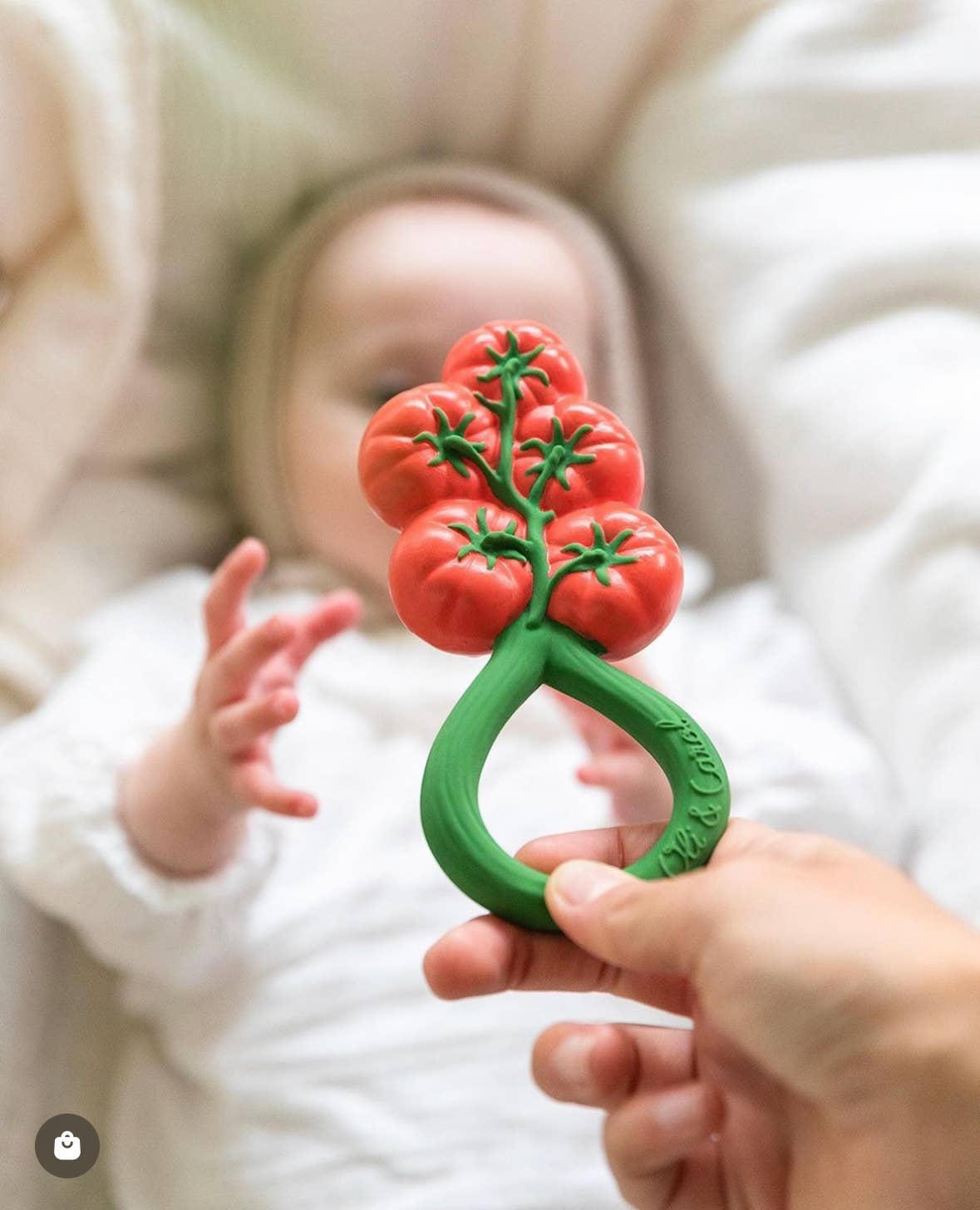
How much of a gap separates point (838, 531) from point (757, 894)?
58 cm

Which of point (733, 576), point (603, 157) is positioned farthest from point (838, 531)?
point (603, 157)

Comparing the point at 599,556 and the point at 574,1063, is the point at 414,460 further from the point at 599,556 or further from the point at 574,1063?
the point at 574,1063

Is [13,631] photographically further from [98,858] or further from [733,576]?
[733,576]

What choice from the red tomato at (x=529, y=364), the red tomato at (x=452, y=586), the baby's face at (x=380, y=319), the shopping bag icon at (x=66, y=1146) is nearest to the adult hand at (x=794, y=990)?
the red tomato at (x=452, y=586)

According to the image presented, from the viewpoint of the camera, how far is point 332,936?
78 centimetres

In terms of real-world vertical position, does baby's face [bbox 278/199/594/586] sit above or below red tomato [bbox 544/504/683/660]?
above

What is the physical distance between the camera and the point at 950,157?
0.95 metres

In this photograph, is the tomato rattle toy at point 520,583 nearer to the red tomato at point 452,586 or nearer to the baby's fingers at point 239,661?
the red tomato at point 452,586

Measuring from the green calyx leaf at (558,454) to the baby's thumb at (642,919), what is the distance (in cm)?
18

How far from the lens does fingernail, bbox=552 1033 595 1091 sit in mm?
538

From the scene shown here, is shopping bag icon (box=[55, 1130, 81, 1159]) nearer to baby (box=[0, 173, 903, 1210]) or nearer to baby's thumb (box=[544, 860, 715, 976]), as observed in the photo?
baby (box=[0, 173, 903, 1210])

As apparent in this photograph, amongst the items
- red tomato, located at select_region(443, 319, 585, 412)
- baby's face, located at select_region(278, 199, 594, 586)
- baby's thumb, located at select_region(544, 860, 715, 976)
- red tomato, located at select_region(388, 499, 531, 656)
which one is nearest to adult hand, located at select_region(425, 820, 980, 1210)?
baby's thumb, located at select_region(544, 860, 715, 976)

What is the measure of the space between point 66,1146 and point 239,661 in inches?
12.0

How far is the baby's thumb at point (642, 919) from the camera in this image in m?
0.44
